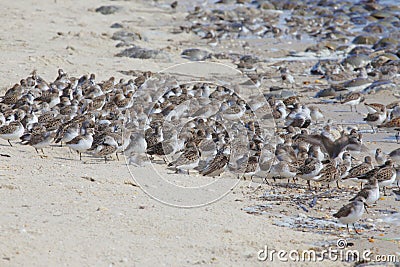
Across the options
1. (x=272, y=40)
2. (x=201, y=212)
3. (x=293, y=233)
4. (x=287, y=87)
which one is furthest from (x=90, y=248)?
(x=272, y=40)

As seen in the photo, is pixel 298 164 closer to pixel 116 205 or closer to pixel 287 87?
pixel 116 205

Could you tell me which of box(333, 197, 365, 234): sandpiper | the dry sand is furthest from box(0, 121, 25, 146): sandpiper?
box(333, 197, 365, 234): sandpiper

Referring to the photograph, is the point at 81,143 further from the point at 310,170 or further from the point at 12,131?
the point at 310,170

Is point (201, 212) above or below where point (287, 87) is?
above

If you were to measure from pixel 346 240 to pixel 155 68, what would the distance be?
1137cm

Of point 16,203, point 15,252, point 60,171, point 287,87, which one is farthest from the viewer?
point 287,87

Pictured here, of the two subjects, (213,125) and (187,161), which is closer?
(187,161)

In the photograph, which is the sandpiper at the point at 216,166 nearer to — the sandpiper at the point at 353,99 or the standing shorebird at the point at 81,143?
the standing shorebird at the point at 81,143

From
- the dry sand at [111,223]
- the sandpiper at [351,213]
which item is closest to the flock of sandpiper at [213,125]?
the sandpiper at [351,213]

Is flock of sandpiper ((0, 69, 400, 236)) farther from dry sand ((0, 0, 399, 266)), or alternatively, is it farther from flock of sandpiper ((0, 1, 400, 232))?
dry sand ((0, 0, 399, 266))

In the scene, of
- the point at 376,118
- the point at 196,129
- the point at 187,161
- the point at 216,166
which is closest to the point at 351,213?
the point at 216,166

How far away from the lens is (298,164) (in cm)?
1073

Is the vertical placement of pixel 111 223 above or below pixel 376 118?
above

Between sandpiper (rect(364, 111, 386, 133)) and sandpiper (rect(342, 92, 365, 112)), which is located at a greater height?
sandpiper (rect(364, 111, 386, 133))
